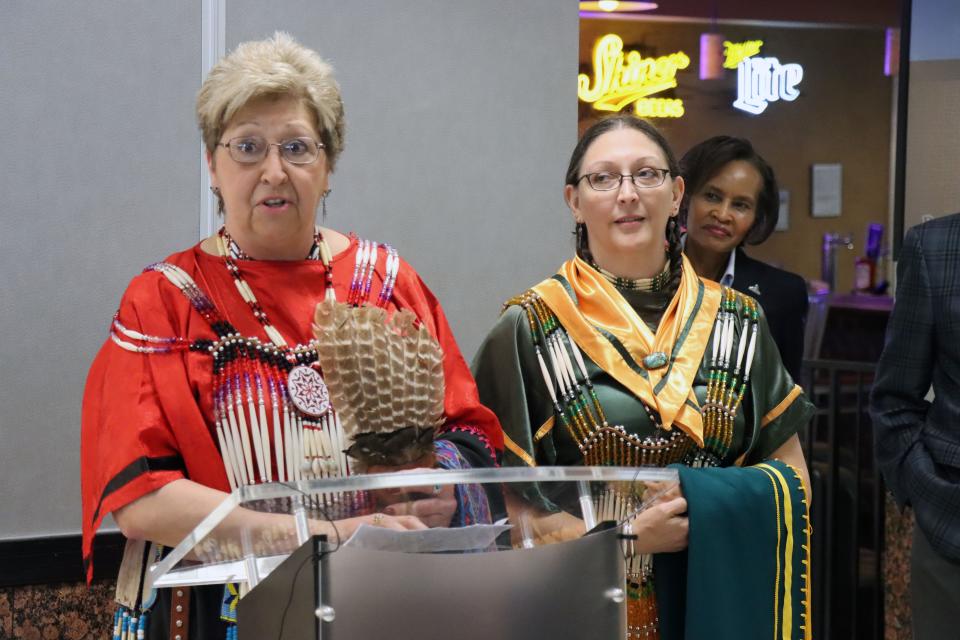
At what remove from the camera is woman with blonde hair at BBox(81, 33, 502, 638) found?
1.86 m

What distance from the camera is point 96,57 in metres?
2.97

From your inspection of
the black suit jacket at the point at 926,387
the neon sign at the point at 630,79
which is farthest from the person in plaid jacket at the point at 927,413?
the neon sign at the point at 630,79

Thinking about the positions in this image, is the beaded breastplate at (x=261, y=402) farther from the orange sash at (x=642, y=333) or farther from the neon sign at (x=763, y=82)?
the neon sign at (x=763, y=82)

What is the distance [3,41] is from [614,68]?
230cm

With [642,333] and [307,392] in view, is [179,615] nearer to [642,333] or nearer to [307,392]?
[307,392]

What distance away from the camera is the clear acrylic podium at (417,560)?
1.27 metres

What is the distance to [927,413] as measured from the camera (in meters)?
2.87

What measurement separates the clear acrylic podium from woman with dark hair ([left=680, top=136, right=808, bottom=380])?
204 cm

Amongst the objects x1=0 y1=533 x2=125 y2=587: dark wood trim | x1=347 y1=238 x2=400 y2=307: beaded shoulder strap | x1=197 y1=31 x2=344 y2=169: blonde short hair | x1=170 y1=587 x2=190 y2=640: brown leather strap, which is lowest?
x1=0 y1=533 x2=125 y2=587: dark wood trim

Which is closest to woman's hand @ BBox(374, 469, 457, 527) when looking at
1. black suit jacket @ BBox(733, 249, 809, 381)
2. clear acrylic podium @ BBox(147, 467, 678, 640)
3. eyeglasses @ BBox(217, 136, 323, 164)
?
clear acrylic podium @ BBox(147, 467, 678, 640)

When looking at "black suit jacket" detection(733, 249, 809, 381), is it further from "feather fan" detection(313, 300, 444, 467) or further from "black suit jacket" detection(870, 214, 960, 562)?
"feather fan" detection(313, 300, 444, 467)

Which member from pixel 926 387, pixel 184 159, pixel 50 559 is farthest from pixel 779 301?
pixel 50 559

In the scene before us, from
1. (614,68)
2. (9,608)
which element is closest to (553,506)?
(9,608)

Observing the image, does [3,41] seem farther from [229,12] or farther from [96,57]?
[229,12]
